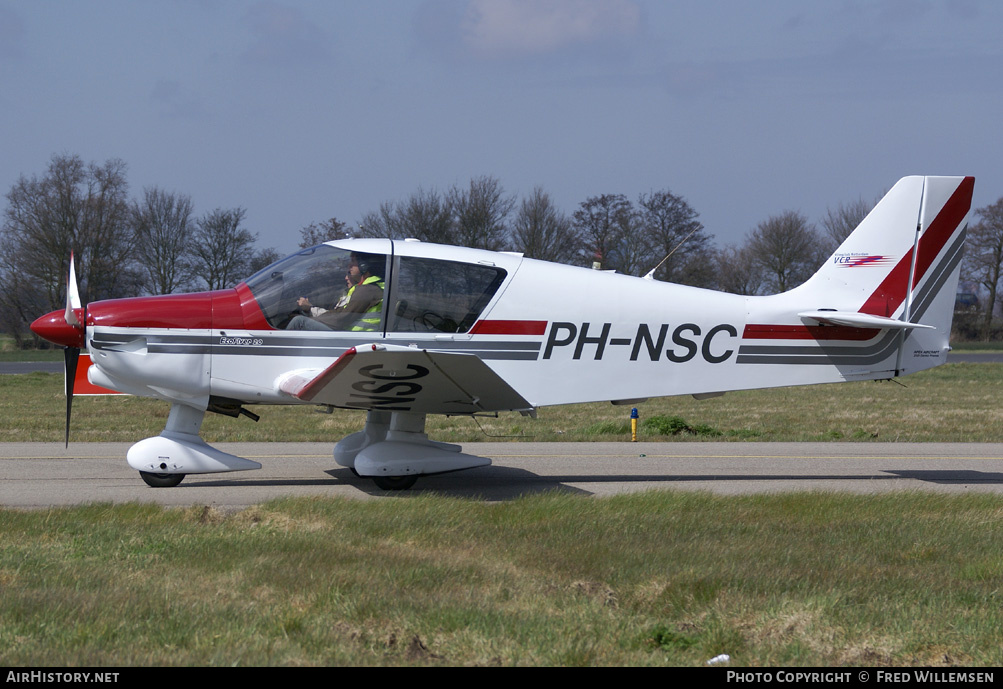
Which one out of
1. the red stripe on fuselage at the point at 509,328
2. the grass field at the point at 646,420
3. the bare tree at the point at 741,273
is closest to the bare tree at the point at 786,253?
the bare tree at the point at 741,273

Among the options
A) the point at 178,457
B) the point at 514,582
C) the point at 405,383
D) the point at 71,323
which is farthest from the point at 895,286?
the point at 71,323

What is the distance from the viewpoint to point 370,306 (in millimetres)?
8297

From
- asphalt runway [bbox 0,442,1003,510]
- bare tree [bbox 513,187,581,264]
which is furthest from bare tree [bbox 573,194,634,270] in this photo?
asphalt runway [bbox 0,442,1003,510]

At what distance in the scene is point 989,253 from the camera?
55125 mm

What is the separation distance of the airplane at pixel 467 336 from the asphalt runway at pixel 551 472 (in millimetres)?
400

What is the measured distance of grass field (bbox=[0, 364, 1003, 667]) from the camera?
4035 millimetres

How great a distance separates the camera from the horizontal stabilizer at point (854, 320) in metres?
8.80

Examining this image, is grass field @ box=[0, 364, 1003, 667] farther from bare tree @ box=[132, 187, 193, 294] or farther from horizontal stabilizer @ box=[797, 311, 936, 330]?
bare tree @ box=[132, 187, 193, 294]

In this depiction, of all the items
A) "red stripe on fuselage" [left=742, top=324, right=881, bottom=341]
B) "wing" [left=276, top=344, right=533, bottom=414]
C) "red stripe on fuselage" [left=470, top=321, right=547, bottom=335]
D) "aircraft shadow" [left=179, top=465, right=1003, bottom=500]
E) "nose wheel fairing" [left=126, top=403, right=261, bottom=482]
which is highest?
"red stripe on fuselage" [left=742, top=324, right=881, bottom=341]

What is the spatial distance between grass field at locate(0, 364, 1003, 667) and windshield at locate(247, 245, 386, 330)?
6.17 ft

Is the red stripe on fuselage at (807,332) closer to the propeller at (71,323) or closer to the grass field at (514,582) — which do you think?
the grass field at (514,582)
